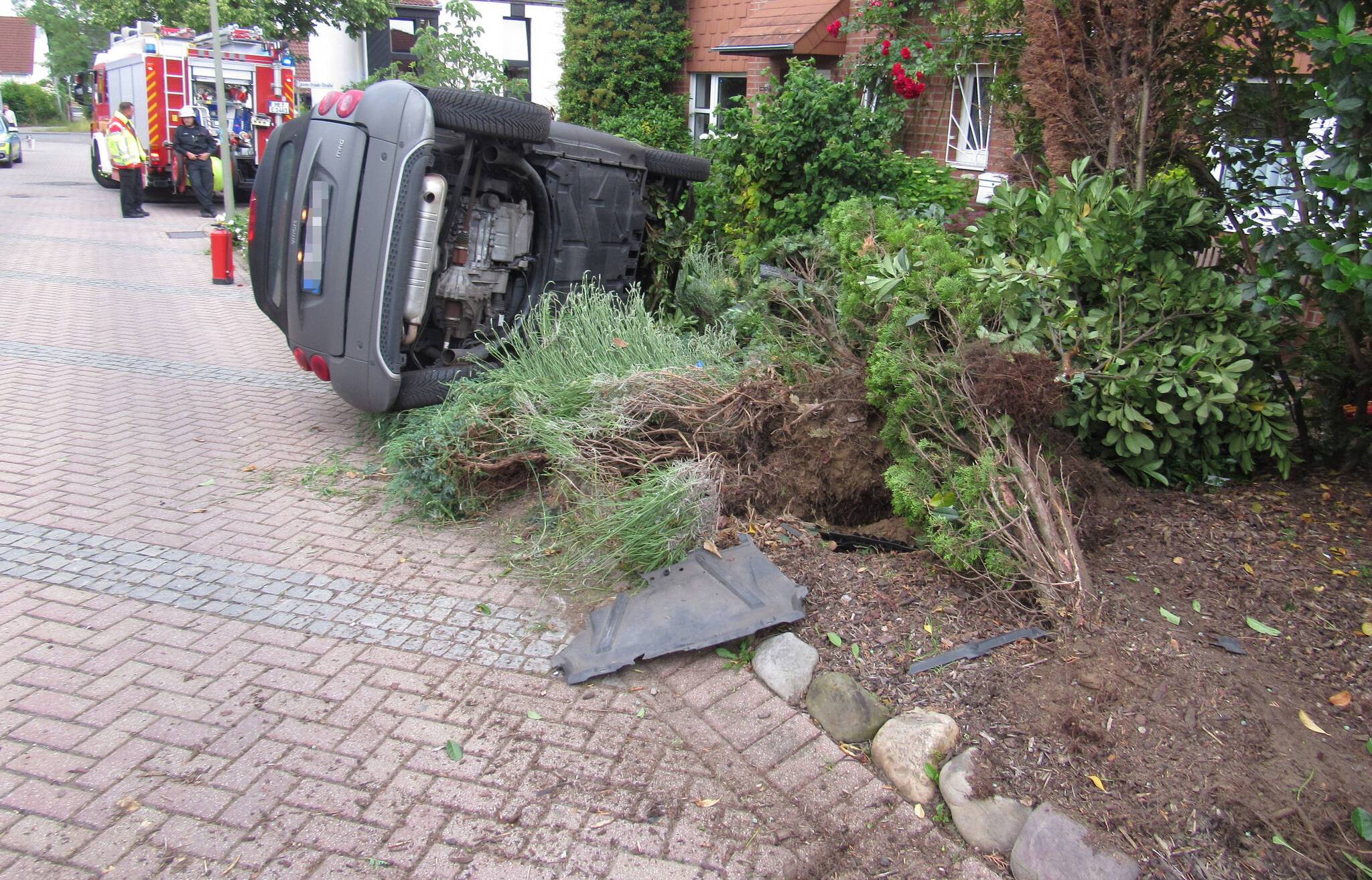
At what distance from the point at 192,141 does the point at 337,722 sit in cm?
1774

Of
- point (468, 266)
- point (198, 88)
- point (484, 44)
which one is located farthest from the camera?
point (198, 88)

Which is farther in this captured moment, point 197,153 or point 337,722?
point 197,153

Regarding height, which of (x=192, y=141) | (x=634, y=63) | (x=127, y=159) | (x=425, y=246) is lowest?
(x=425, y=246)

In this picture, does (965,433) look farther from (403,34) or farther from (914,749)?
(403,34)

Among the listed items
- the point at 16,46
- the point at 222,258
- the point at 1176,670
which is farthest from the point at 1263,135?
the point at 16,46

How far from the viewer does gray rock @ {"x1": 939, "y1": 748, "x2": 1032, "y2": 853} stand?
2.82 m

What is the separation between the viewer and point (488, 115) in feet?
18.2

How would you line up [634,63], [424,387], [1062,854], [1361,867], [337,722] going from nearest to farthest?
[1361,867]
[1062,854]
[337,722]
[424,387]
[634,63]

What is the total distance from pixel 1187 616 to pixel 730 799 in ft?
6.08

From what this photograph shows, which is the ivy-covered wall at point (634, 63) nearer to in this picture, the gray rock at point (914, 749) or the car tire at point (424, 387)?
the car tire at point (424, 387)

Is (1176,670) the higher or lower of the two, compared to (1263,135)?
lower

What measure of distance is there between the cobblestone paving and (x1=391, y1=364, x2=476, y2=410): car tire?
0.66m

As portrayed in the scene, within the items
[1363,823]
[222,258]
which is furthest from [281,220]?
[222,258]

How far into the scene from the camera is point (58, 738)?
3.30m
